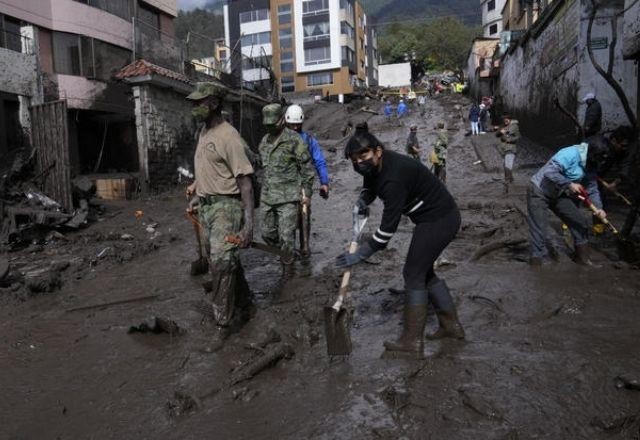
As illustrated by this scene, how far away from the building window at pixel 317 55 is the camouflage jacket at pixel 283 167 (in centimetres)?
4657

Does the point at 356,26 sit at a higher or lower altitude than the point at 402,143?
higher

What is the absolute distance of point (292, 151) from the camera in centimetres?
583

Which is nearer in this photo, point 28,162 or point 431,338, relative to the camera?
point 431,338

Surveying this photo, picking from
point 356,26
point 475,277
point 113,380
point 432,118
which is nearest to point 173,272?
point 113,380

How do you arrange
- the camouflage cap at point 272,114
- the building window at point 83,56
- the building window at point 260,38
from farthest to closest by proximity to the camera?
the building window at point 260,38
the building window at point 83,56
the camouflage cap at point 272,114

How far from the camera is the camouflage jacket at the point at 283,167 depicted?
5746 millimetres

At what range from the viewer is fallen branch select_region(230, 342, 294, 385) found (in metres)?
3.55

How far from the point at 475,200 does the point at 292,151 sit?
6.69 metres

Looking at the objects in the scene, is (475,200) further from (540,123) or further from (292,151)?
(540,123)

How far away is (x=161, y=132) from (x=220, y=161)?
1268 centimetres

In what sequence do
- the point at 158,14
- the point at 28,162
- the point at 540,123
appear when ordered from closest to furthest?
the point at 28,162 → the point at 540,123 → the point at 158,14

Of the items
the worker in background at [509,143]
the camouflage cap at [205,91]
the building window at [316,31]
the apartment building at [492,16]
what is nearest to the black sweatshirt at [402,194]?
the camouflage cap at [205,91]

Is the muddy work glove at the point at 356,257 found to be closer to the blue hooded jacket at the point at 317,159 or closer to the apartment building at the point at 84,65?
the blue hooded jacket at the point at 317,159

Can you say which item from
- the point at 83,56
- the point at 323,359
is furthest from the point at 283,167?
the point at 83,56
